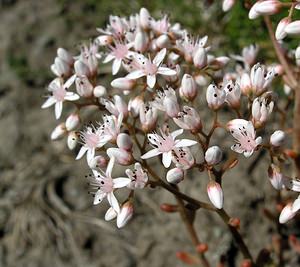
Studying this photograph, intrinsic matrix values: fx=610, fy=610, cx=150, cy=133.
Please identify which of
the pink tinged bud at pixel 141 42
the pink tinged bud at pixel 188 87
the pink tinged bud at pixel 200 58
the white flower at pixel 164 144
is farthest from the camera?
the pink tinged bud at pixel 141 42

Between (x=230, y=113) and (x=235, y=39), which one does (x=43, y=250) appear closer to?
(x=230, y=113)

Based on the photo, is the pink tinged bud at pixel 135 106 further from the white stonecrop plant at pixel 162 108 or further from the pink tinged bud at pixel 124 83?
the pink tinged bud at pixel 124 83

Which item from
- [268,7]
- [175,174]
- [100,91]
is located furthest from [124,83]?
[268,7]

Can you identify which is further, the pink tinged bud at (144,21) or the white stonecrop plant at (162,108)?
the pink tinged bud at (144,21)

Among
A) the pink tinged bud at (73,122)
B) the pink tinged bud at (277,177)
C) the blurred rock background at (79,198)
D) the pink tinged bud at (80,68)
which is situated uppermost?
the pink tinged bud at (80,68)

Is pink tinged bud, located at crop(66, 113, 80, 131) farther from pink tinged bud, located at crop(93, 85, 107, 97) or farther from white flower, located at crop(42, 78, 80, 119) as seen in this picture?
pink tinged bud, located at crop(93, 85, 107, 97)

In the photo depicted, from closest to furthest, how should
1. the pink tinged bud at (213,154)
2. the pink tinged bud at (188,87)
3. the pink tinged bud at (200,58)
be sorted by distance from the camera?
the pink tinged bud at (213,154)
the pink tinged bud at (188,87)
the pink tinged bud at (200,58)

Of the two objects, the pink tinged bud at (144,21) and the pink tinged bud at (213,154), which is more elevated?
the pink tinged bud at (144,21)

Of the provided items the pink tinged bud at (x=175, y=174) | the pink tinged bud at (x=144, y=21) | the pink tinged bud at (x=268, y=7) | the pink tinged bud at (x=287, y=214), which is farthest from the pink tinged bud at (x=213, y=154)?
the pink tinged bud at (x=144, y=21)

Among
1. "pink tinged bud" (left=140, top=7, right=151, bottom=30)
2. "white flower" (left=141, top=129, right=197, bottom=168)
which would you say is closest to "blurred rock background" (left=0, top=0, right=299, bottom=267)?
"pink tinged bud" (left=140, top=7, right=151, bottom=30)
